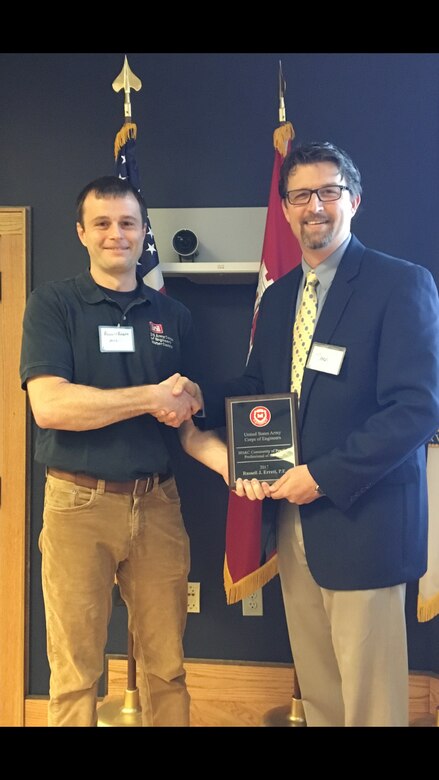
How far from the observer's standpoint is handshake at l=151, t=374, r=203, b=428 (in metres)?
1.98

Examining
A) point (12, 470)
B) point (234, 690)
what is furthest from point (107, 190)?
point (234, 690)

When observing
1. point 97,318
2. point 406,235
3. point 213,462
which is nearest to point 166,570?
point 213,462

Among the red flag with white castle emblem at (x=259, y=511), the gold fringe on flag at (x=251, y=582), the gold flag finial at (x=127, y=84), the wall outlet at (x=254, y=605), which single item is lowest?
the wall outlet at (x=254, y=605)

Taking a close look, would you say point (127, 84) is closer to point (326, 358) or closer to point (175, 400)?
point (175, 400)

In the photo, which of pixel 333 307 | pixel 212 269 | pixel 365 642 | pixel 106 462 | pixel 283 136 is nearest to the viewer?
pixel 365 642

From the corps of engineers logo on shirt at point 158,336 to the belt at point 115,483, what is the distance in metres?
0.43

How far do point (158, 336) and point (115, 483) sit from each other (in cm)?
50

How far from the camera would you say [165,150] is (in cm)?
289

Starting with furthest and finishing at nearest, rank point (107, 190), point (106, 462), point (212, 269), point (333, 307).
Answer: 1. point (212, 269)
2. point (107, 190)
3. point (106, 462)
4. point (333, 307)

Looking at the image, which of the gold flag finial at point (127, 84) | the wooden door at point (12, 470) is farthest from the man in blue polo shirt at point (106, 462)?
the wooden door at point (12, 470)

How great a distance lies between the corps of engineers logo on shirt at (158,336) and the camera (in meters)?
2.13

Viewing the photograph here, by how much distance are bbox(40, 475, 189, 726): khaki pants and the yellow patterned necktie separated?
57cm

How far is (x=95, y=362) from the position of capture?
2041mm

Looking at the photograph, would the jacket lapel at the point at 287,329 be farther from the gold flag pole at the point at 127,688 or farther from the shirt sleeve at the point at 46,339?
the gold flag pole at the point at 127,688
